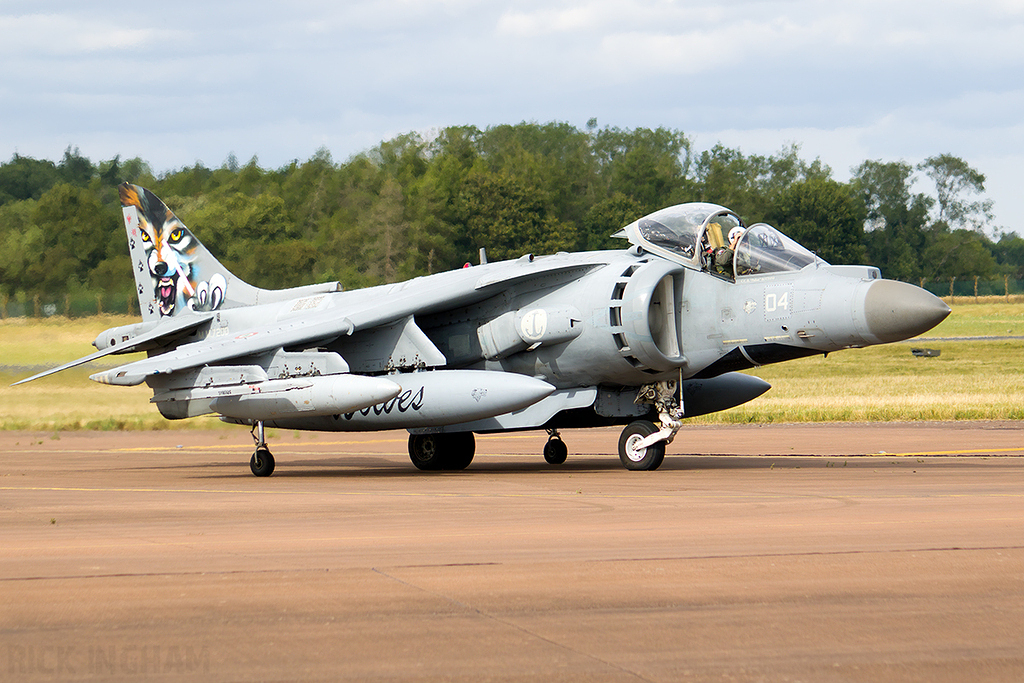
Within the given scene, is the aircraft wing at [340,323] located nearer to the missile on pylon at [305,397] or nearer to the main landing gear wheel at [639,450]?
the missile on pylon at [305,397]

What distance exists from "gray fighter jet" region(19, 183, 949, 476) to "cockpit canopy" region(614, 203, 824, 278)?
0.8 inches

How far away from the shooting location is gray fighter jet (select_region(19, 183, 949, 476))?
48.4 feet

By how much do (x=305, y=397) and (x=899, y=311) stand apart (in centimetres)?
771

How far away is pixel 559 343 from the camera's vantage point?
16.1m

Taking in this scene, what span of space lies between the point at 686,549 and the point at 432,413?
8.12 meters

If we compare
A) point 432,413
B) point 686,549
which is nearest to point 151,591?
point 686,549

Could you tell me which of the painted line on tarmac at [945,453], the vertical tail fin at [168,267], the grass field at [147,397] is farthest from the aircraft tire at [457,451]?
the grass field at [147,397]

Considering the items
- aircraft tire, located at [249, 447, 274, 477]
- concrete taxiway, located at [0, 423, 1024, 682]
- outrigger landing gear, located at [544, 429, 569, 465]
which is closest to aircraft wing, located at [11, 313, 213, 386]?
aircraft tire, located at [249, 447, 274, 477]

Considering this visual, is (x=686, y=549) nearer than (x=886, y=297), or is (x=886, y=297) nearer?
(x=686, y=549)

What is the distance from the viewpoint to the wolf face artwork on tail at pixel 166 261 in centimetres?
1995

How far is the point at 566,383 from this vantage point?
16453mm

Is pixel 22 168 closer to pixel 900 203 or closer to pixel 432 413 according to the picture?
pixel 432 413

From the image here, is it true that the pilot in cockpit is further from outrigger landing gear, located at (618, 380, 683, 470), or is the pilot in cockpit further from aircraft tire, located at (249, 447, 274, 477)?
aircraft tire, located at (249, 447, 274, 477)

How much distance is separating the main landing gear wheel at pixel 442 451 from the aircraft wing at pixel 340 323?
2.11m
